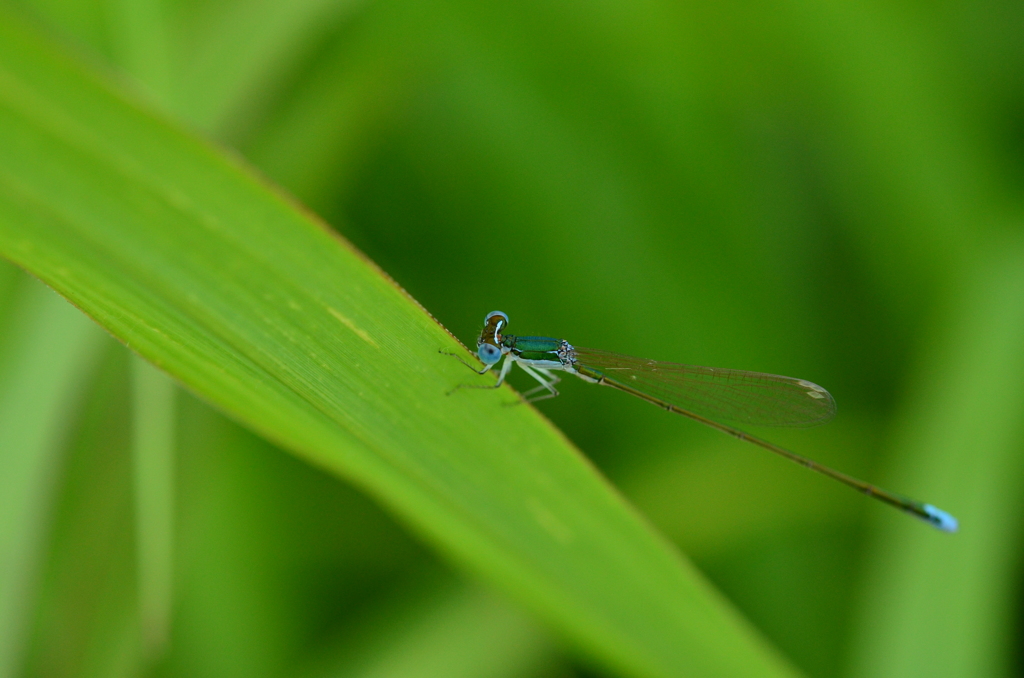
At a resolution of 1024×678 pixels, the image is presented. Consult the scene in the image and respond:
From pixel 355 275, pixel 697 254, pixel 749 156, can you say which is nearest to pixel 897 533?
pixel 697 254

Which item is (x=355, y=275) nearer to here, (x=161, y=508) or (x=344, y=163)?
(x=161, y=508)

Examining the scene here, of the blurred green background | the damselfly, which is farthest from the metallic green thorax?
the blurred green background

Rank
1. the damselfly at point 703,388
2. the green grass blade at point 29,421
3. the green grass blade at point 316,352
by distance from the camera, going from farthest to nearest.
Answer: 1. the damselfly at point 703,388
2. the green grass blade at point 29,421
3. the green grass blade at point 316,352

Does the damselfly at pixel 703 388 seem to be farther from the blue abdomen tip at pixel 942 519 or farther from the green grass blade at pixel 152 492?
the green grass blade at pixel 152 492

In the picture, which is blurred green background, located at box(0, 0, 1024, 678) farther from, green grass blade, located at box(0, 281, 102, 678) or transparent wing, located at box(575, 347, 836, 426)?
transparent wing, located at box(575, 347, 836, 426)

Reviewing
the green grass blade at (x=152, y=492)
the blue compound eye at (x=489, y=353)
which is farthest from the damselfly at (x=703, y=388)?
the green grass blade at (x=152, y=492)
